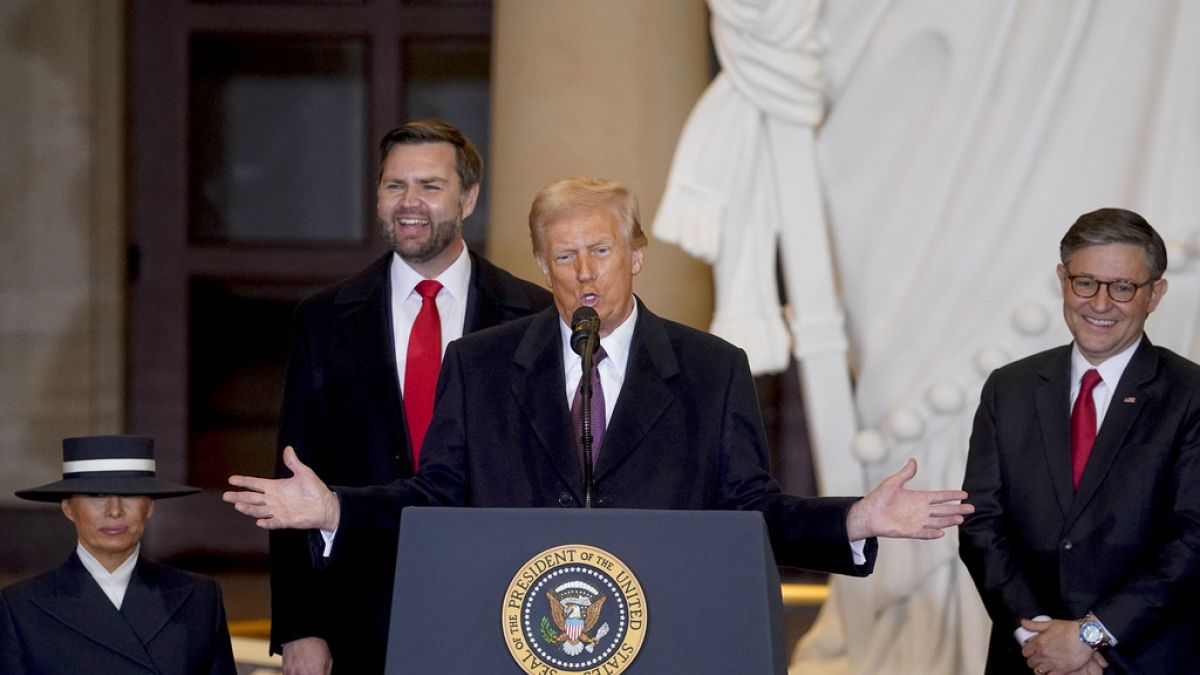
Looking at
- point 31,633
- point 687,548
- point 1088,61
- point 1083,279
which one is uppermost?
point 1088,61

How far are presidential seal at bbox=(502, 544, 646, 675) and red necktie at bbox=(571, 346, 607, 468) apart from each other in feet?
1.84

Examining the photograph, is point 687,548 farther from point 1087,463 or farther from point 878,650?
point 878,650

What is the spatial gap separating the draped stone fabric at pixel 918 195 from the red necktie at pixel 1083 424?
1170 mm

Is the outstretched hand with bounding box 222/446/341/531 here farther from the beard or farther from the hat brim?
the beard

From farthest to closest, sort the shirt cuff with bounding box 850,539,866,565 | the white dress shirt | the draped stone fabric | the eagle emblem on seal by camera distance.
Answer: the draped stone fabric
the white dress shirt
the shirt cuff with bounding box 850,539,866,565
the eagle emblem on seal

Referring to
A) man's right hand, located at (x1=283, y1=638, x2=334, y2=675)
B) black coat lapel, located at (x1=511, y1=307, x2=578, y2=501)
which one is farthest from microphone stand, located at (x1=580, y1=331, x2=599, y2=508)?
man's right hand, located at (x1=283, y1=638, x2=334, y2=675)

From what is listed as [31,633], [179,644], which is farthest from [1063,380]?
[31,633]

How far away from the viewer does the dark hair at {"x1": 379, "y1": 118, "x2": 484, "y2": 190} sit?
147 inches

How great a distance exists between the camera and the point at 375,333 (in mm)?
3744

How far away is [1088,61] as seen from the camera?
16.4 ft

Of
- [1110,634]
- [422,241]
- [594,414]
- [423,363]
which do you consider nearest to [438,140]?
[422,241]

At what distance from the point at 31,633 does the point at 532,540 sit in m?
1.36

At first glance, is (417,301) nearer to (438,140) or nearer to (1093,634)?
(438,140)

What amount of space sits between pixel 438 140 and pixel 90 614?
116 cm
